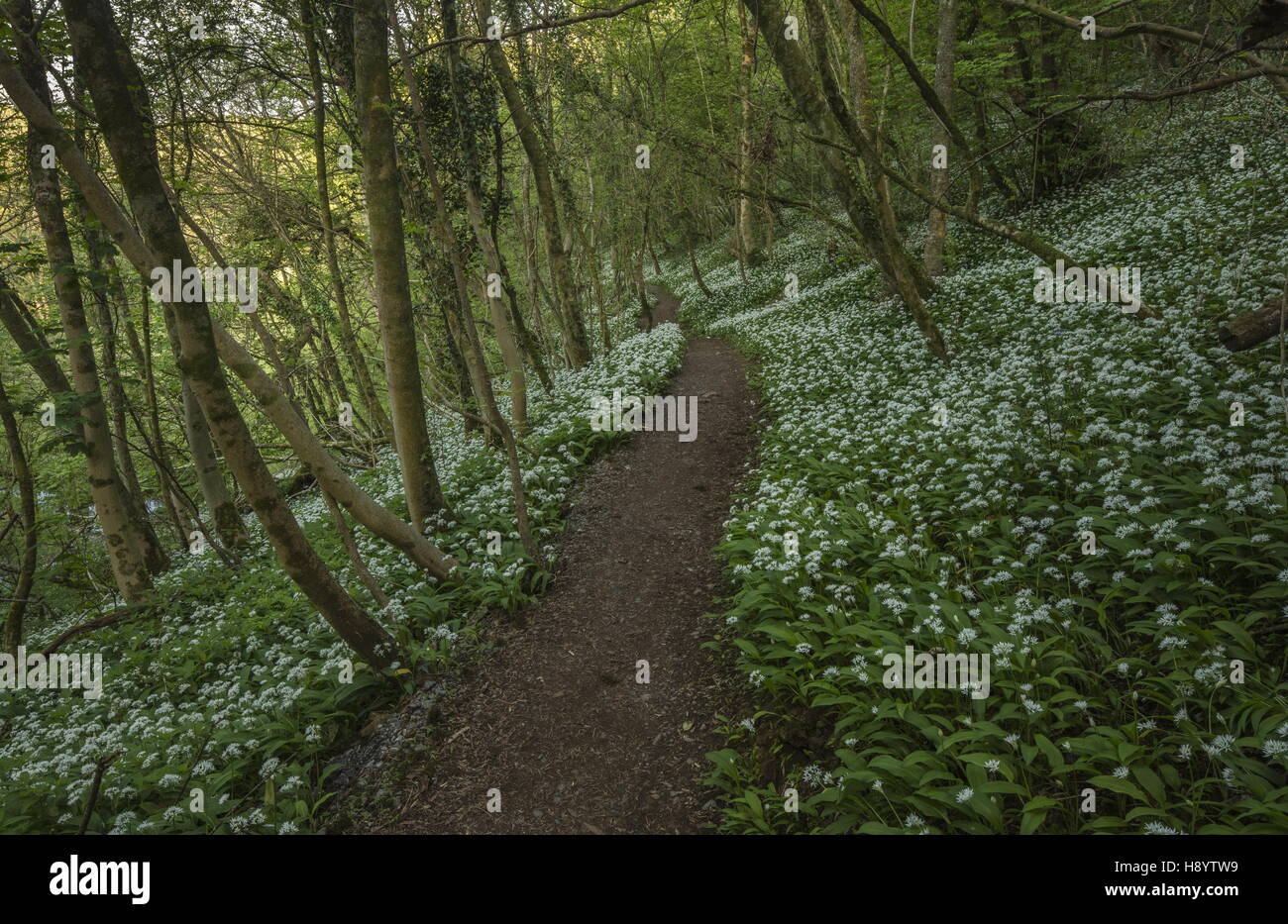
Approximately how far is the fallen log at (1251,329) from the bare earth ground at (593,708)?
6028mm

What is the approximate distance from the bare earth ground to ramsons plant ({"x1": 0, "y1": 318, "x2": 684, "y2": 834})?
63 cm

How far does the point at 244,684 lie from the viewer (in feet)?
22.3

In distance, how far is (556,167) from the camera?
1543 centimetres

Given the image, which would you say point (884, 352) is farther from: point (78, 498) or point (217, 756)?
point (78, 498)

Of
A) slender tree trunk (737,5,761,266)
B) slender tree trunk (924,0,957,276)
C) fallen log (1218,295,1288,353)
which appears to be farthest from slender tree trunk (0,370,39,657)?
slender tree trunk (924,0,957,276)

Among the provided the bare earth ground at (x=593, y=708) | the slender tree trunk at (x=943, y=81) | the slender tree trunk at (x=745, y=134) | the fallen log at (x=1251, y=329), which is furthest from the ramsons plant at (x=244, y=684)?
the slender tree trunk at (x=745, y=134)

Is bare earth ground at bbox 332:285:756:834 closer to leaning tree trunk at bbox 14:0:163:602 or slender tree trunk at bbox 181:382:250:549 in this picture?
leaning tree trunk at bbox 14:0:163:602

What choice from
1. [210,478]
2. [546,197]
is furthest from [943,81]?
[210,478]

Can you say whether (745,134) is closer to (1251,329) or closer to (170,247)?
(1251,329)

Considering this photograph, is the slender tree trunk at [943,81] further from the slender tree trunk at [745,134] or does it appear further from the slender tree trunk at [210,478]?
the slender tree trunk at [210,478]

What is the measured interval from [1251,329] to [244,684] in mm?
11784

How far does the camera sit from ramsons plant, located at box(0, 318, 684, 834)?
510cm
